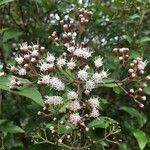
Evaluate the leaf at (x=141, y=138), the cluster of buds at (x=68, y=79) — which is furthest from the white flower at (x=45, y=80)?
the leaf at (x=141, y=138)

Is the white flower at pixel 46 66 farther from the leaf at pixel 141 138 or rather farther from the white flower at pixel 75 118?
the leaf at pixel 141 138

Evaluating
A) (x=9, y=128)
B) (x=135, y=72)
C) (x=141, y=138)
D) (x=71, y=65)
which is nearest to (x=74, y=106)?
(x=71, y=65)

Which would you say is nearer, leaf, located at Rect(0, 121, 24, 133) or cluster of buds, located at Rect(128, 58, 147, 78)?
→ cluster of buds, located at Rect(128, 58, 147, 78)

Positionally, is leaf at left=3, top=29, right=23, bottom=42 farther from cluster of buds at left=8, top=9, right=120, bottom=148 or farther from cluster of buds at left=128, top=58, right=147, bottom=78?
cluster of buds at left=128, top=58, right=147, bottom=78

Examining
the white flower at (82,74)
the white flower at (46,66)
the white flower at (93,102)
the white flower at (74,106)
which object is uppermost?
the white flower at (46,66)

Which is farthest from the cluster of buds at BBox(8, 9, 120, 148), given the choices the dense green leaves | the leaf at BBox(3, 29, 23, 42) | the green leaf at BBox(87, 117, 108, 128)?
the leaf at BBox(3, 29, 23, 42)

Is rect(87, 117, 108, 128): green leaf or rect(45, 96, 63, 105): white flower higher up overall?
rect(45, 96, 63, 105): white flower

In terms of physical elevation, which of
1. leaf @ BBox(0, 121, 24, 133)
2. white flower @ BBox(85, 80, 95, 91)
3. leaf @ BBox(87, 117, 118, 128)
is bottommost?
leaf @ BBox(0, 121, 24, 133)
